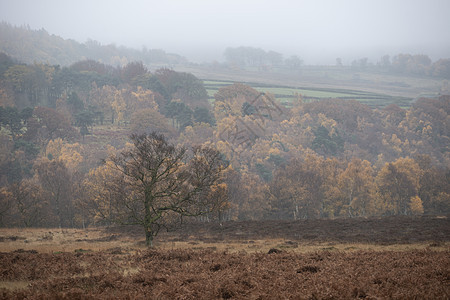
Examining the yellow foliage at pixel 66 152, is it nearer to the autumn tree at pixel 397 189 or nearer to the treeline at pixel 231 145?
the treeline at pixel 231 145

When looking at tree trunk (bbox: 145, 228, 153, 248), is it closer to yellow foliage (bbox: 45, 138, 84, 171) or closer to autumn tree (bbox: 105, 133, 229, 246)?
autumn tree (bbox: 105, 133, 229, 246)

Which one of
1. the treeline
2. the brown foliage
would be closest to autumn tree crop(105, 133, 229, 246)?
the treeline

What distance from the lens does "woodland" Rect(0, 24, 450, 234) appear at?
80375 millimetres

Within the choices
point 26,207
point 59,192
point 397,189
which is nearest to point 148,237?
point 26,207

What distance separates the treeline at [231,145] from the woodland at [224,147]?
479 millimetres

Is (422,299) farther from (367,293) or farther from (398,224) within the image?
(398,224)

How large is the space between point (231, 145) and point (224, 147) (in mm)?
9596

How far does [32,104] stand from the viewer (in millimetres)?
170500

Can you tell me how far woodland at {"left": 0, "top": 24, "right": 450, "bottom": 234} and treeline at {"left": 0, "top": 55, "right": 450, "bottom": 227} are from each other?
0.48 metres

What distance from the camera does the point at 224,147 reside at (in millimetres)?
131375

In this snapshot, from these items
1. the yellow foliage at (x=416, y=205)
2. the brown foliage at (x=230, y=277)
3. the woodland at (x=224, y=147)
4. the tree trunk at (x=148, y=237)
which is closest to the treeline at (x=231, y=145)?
the yellow foliage at (x=416, y=205)

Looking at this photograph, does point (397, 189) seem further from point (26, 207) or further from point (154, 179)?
point (26, 207)

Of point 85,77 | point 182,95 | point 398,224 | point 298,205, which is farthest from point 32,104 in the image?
point 398,224

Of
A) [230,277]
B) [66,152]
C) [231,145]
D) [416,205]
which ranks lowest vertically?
[416,205]
